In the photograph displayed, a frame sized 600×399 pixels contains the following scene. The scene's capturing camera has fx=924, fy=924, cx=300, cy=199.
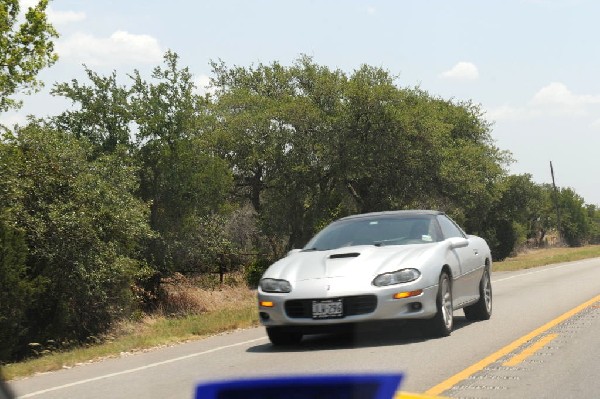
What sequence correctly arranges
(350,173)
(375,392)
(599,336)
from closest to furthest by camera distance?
(375,392) < (599,336) < (350,173)

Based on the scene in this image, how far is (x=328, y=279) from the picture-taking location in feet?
33.1

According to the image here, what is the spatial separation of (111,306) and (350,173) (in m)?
15.0

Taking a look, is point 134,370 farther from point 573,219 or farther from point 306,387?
point 573,219

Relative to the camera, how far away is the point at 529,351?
9.59 meters

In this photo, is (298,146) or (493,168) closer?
(298,146)

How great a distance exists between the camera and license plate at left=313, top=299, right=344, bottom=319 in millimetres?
9945

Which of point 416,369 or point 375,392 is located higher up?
point 375,392

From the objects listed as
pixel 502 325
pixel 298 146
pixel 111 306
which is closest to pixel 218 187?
pixel 298 146

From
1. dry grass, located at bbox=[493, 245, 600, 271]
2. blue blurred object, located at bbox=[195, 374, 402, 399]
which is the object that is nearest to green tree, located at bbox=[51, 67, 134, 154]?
dry grass, located at bbox=[493, 245, 600, 271]

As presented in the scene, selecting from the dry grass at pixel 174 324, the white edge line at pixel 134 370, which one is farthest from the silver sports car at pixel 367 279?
the dry grass at pixel 174 324

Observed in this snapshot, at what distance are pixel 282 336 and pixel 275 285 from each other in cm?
74

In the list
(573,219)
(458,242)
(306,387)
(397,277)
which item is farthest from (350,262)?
(573,219)

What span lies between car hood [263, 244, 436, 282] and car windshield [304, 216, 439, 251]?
17.0 inches

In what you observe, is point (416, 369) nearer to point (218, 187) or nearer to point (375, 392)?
point (375, 392)
